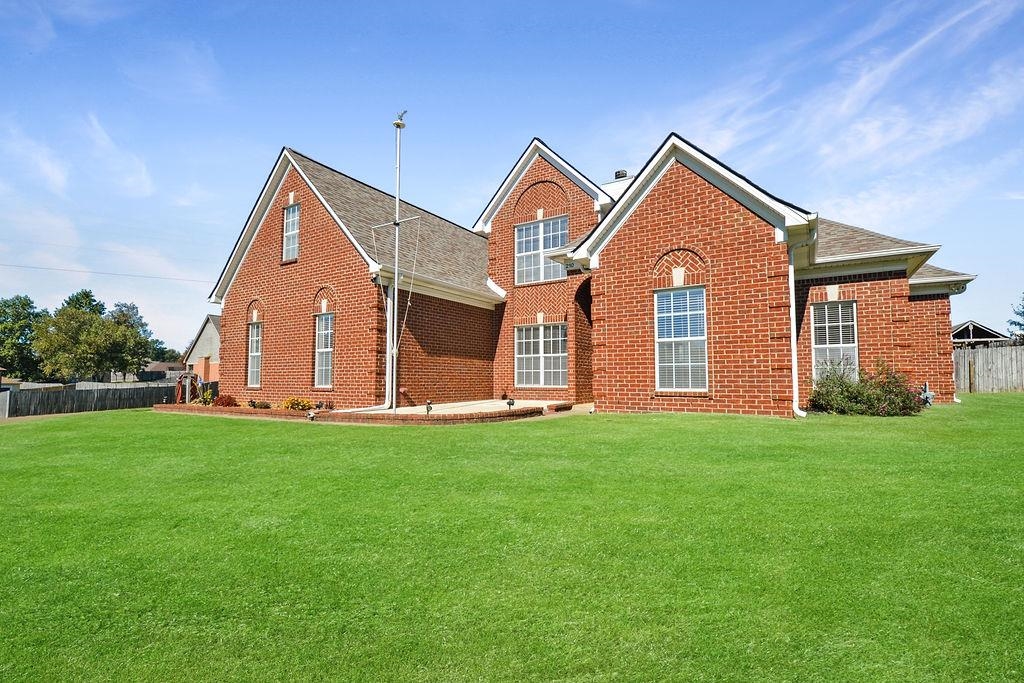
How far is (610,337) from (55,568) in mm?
11112

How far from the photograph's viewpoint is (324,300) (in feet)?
58.2

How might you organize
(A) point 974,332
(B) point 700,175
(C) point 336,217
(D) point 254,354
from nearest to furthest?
(B) point 700,175 → (C) point 336,217 → (D) point 254,354 → (A) point 974,332

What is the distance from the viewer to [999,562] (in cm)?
386

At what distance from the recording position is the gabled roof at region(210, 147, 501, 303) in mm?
17250

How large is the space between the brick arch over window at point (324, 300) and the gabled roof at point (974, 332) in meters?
33.8

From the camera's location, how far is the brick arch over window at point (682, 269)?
41.0ft

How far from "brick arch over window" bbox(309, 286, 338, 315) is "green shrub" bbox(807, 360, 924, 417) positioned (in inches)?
536

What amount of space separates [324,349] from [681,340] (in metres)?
11.1

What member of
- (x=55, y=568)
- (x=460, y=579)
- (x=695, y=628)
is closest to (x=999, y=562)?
(x=695, y=628)

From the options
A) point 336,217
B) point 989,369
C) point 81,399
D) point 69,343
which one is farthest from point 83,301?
point 989,369

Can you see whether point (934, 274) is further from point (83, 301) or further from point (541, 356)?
point (83, 301)

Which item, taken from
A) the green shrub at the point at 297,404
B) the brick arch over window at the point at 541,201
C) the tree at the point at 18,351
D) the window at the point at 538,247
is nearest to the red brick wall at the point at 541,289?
the brick arch over window at the point at 541,201

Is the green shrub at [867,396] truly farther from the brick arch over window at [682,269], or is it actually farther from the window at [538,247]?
the window at [538,247]

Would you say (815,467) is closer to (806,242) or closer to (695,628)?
(695,628)
